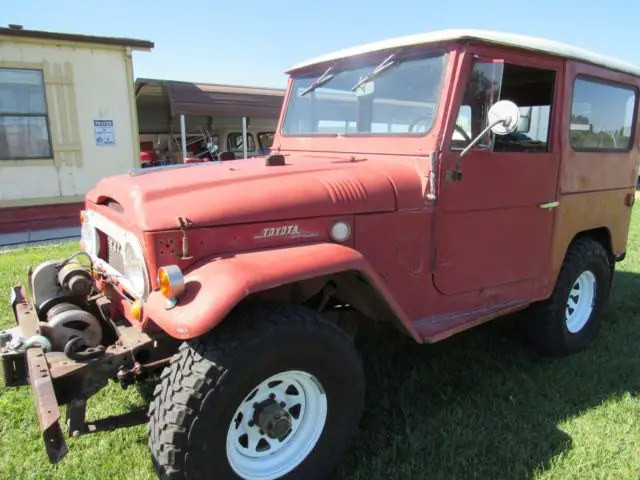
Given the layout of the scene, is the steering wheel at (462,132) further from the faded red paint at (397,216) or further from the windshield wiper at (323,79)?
the windshield wiper at (323,79)

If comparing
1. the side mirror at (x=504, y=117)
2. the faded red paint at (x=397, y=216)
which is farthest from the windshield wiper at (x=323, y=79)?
the side mirror at (x=504, y=117)

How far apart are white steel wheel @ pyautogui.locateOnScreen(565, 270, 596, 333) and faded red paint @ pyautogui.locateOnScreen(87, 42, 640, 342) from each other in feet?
1.53

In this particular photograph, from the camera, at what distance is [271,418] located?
7.36ft

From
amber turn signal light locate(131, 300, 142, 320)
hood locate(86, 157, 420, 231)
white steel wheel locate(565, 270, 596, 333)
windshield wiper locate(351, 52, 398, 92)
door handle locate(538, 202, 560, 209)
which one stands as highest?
windshield wiper locate(351, 52, 398, 92)

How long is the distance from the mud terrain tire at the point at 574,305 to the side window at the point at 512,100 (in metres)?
1.01

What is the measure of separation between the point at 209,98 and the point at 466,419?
10.8 meters

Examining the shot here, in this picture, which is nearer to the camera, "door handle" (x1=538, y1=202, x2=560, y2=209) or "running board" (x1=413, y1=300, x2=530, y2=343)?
"running board" (x1=413, y1=300, x2=530, y2=343)

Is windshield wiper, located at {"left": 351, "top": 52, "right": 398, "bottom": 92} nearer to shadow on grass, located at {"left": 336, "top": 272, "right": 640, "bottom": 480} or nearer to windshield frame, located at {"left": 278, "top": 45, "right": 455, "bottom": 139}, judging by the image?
windshield frame, located at {"left": 278, "top": 45, "right": 455, "bottom": 139}

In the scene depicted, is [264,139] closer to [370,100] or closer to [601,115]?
[601,115]

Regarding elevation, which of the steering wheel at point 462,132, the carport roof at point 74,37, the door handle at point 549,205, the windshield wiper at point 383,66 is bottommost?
the door handle at point 549,205

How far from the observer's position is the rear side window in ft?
11.6

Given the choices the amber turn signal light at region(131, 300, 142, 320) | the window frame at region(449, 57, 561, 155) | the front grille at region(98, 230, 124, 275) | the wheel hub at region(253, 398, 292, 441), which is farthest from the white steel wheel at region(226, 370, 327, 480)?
the window frame at region(449, 57, 561, 155)

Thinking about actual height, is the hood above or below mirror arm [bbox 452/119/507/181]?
below

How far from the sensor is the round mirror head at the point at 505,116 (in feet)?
8.24
